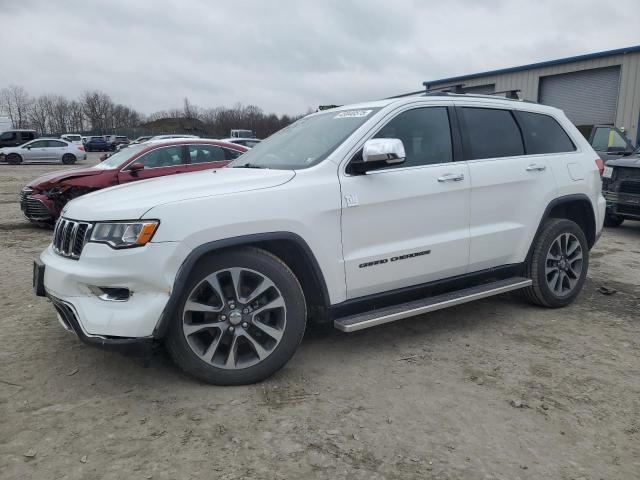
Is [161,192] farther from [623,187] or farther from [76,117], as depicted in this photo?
[76,117]

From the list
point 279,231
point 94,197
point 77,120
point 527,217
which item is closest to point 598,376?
point 527,217

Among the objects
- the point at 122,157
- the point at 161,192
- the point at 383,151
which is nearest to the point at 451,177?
the point at 383,151

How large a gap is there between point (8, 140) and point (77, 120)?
5776 centimetres

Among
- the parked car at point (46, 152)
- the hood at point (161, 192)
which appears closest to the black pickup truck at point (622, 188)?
the hood at point (161, 192)

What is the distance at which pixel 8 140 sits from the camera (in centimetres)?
3347

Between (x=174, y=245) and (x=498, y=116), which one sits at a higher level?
(x=498, y=116)

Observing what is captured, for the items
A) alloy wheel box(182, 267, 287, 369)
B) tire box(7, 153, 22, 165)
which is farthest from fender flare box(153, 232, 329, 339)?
tire box(7, 153, 22, 165)

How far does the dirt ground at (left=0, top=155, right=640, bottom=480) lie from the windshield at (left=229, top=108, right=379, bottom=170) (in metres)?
1.40

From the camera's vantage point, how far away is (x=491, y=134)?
4391mm

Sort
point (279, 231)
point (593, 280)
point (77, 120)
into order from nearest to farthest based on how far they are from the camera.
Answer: point (279, 231) < point (593, 280) < point (77, 120)

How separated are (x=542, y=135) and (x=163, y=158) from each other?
6.34 m

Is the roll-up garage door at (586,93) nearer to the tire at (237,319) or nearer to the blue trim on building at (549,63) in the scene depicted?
the blue trim on building at (549,63)

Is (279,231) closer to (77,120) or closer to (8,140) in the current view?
(8,140)

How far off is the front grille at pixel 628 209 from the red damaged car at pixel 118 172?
6673mm
